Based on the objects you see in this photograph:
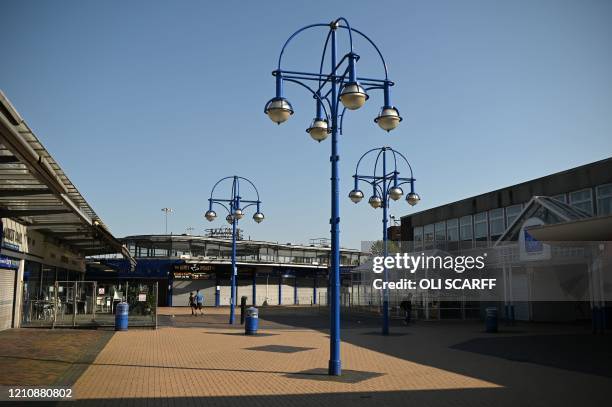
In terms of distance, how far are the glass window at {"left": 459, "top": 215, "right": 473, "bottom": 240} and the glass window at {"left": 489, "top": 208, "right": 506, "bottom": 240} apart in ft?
7.64

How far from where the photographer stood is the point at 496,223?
35.4 metres

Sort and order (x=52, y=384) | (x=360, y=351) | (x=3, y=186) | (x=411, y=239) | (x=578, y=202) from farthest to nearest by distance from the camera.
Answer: (x=411, y=239)
(x=578, y=202)
(x=360, y=351)
(x=3, y=186)
(x=52, y=384)

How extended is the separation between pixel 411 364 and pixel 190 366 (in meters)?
5.33

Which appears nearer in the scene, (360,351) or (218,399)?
(218,399)

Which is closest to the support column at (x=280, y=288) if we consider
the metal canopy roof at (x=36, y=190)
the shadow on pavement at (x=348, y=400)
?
the metal canopy roof at (x=36, y=190)

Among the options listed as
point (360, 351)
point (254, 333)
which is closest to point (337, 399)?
point (360, 351)

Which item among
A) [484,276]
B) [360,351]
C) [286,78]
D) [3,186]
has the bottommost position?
[360,351]

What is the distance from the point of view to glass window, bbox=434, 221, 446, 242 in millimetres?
41781

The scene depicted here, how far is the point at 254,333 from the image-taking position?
21.8m

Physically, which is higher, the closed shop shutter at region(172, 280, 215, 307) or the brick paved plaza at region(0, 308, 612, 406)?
the closed shop shutter at region(172, 280, 215, 307)

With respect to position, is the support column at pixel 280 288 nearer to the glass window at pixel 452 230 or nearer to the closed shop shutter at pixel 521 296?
the glass window at pixel 452 230

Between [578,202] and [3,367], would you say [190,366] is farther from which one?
[578,202]

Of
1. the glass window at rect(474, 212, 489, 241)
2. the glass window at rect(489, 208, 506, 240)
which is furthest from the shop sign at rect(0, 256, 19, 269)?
the glass window at rect(474, 212, 489, 241)

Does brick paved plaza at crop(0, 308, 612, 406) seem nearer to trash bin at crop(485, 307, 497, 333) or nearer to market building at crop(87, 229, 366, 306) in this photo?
trash bin at crop(485, 307, 497, 333)
